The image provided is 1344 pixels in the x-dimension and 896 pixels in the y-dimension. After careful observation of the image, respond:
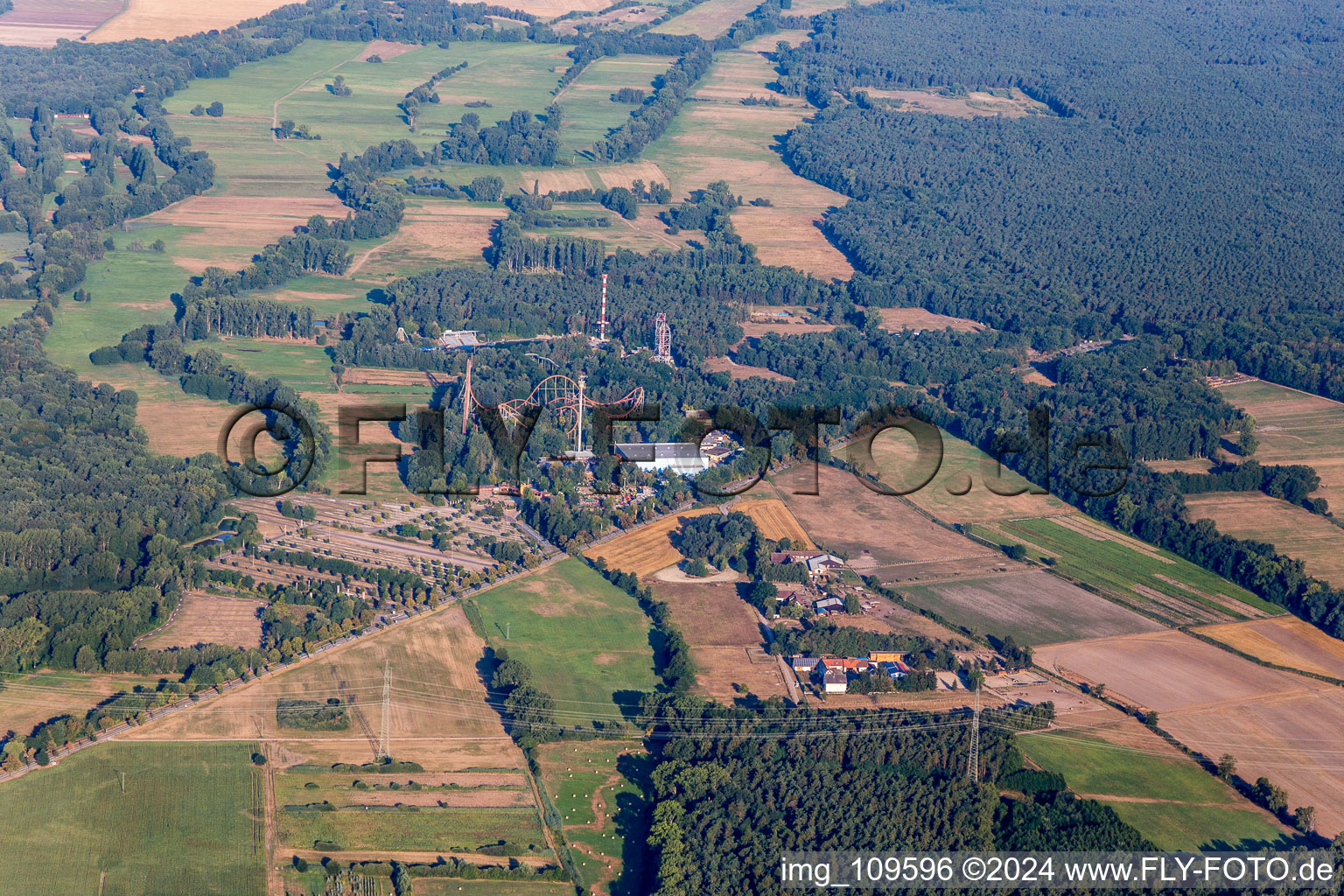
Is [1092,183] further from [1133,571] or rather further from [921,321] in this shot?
[1133,571]

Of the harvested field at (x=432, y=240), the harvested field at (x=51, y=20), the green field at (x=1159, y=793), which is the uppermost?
the harvested field at (x=51, y=20)

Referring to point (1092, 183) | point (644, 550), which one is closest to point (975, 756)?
point (644, 550)

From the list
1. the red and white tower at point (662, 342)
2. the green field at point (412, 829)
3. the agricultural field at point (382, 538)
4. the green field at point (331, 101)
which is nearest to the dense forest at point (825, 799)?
the green field at point (412, 829)

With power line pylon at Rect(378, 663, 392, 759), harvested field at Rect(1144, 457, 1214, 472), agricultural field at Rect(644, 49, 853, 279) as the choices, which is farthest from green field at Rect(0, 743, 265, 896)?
agricultural field at Rect(644, 49, 853, 279)

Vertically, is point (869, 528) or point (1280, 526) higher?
point (1280, 526)

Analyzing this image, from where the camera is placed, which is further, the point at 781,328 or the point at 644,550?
the point at 781,328

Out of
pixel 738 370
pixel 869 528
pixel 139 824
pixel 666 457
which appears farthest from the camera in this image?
pixel 738 370

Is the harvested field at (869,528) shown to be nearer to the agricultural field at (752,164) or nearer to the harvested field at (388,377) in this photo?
the harvested field at (388,377)
